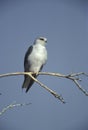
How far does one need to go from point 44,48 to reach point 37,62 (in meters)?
0.30

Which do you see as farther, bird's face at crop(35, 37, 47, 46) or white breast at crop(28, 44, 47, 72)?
bird's face at crop(35, 37, 47, 46)

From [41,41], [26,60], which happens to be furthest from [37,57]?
[41,41]

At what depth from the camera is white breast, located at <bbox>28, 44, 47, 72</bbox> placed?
610 centimetres

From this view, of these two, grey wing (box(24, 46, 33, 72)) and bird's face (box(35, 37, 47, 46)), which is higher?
bird's face (box(35, 37, 47, 46))

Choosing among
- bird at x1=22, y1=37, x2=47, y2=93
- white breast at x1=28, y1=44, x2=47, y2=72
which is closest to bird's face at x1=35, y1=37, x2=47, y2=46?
bird at x1=22, y1=37, x2=47, y2=93

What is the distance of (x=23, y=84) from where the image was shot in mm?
5844

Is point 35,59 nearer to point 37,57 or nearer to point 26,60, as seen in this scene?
point 37,57

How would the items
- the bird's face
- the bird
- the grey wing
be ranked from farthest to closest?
the bird's face
the grey wing
the bird

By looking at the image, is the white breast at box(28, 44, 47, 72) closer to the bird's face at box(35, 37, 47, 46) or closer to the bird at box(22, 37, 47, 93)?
the bird at box(22, 37, 47, 93)

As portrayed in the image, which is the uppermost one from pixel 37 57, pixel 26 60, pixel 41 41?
pixel 41 41

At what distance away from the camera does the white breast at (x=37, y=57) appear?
20.0 feet

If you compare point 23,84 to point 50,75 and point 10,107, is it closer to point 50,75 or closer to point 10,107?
point 50,75

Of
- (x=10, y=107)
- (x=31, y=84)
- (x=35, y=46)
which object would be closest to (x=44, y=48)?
(x=35, y=46)

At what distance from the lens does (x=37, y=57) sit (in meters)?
6.11
